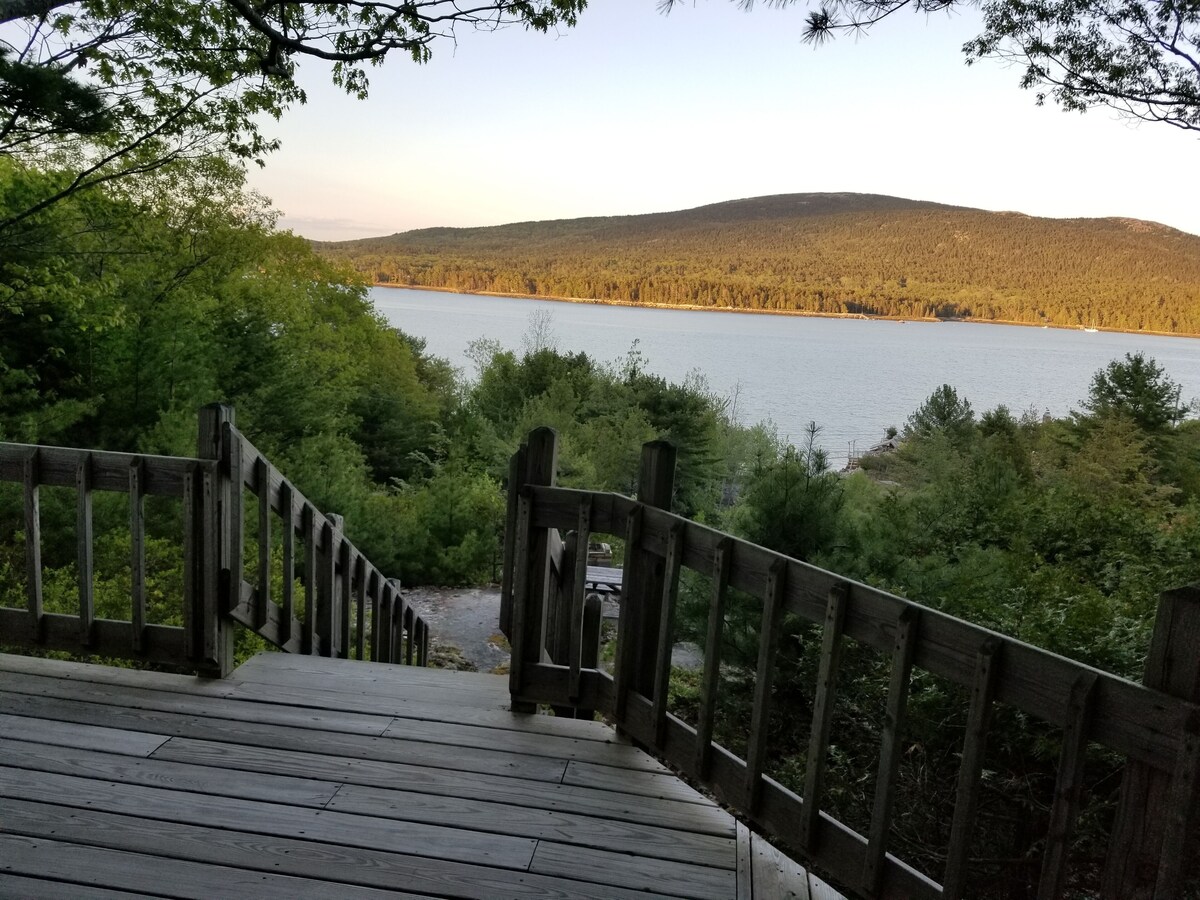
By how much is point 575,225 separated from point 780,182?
68.3 metres

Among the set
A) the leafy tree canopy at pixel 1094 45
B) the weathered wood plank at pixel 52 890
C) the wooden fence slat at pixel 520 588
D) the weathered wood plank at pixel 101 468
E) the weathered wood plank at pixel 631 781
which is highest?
the leafy tree canopy at pixel 1094 45

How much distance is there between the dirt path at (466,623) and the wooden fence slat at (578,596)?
8.02 metres

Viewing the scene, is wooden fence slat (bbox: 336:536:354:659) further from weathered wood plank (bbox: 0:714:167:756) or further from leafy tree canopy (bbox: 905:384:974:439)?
leafy tree canopy (bbox: 905:384:974:439)

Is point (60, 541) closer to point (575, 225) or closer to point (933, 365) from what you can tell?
point (575, 225)

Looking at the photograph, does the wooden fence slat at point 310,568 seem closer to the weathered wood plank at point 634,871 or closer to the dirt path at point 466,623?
the weathered wood plank at point 634,871

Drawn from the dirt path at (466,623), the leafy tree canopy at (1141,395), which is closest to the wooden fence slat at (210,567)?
the dirt path at (466,623)

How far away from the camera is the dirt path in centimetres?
1231

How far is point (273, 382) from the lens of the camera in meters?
23.5

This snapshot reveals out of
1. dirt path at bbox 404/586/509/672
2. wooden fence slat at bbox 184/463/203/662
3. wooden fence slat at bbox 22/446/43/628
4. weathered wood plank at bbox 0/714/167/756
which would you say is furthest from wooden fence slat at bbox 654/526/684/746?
dirt path at bbox 404/586/509/672

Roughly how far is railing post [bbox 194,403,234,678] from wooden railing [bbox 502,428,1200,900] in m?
1.24

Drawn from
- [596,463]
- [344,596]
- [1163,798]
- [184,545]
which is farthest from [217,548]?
[596,463]

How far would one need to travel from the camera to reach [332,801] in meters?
2.71

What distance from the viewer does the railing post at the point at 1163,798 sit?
160cm

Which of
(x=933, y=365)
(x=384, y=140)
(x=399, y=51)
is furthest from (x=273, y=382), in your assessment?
(x=933, y=365)
